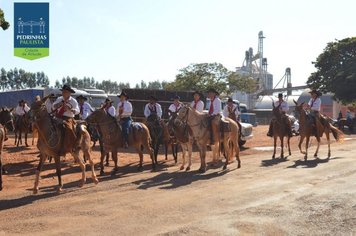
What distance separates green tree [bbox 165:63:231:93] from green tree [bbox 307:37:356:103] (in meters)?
16.8

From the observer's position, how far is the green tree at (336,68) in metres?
49.2

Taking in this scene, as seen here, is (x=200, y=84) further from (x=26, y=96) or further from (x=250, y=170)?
(x=250, y=170)

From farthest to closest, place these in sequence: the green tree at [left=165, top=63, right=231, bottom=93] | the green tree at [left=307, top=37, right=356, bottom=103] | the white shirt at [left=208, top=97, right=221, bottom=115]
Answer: the green tree at [left=165, top=63, right=231, bottom=93]
the green tree at [left=307, top=37, right=356, bottom=103]
the white shirt at [left=208, top=97, right=221, bottom=115]

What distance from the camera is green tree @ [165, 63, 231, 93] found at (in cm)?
6588

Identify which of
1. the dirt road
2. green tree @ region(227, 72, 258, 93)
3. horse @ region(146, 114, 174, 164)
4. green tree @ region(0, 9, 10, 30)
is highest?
green tree @ region(227, 72, 258, 93)

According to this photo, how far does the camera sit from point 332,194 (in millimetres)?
9906

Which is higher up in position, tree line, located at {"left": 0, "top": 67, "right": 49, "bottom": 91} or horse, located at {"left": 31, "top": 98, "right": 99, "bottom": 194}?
tree line, located at {"left": 0, "top": 67, "right": 49, "bottom": 91}

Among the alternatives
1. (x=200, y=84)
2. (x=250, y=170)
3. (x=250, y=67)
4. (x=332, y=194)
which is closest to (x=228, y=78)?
(x=200, y=84)

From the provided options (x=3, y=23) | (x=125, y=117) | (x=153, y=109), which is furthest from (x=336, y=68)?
(x=3, y=23)

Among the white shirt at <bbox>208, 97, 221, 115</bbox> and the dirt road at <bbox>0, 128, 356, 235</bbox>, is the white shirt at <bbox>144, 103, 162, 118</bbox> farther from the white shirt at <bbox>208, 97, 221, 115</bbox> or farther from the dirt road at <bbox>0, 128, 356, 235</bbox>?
the dirt road at <bbox>0, 128, 356, 235</bbox>

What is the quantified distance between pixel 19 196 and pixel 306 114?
470 inches

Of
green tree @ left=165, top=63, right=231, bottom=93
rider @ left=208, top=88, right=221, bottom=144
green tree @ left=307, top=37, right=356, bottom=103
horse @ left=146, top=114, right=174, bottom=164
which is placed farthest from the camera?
green tree @ left=165, top=63, right=231, bottom=93

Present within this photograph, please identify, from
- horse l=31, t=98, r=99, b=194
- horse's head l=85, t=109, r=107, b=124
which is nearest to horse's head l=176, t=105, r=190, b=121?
horse's head l=85, t=109, r=107, b=124

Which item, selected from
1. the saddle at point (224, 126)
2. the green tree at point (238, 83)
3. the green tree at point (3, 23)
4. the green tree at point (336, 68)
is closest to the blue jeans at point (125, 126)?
the saddle at point (224, 126)
